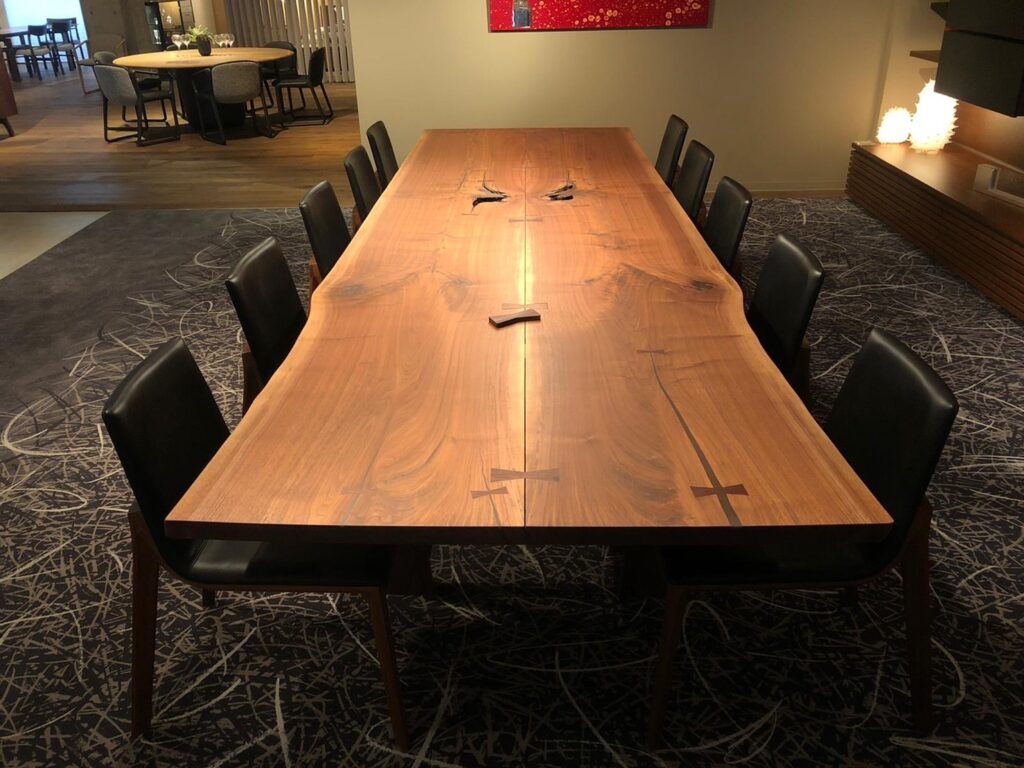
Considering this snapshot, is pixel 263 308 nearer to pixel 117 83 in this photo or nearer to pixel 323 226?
pixel 323 226

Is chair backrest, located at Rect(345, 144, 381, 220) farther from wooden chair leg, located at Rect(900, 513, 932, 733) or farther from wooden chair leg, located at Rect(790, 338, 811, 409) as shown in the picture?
wooden chair leg, located at Rect(900, 513, 932, 733)

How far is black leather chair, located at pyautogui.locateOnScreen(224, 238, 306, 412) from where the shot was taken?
7.12ft

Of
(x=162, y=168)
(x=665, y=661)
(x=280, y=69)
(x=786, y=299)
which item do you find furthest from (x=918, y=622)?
(x=280, y=69)

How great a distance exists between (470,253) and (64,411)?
70.9 inches

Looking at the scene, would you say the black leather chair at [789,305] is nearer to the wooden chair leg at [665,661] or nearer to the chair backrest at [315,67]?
the wooden chair leg at [665,661]

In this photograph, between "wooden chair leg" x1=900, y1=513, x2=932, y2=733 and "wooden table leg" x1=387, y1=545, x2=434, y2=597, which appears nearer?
"wooden chair leg" x1=900, y1=513, x2=932, y2=733

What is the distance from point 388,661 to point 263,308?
3.49ft

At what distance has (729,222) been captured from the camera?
294 centimetres

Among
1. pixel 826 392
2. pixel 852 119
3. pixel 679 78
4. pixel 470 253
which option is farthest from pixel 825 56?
pixel 470 253


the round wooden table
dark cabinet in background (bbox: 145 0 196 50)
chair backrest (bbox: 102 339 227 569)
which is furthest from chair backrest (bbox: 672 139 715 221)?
dark cabinet in background (bbox: 145 0 196 50)

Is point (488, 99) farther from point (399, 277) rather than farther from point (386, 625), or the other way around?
point (386, 625)

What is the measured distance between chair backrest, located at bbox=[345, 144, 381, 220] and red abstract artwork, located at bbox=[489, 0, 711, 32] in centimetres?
241

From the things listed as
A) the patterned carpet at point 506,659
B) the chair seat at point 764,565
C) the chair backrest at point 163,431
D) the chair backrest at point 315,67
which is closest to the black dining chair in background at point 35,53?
the chair backrest at point 315,67

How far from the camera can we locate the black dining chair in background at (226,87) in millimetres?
7297
